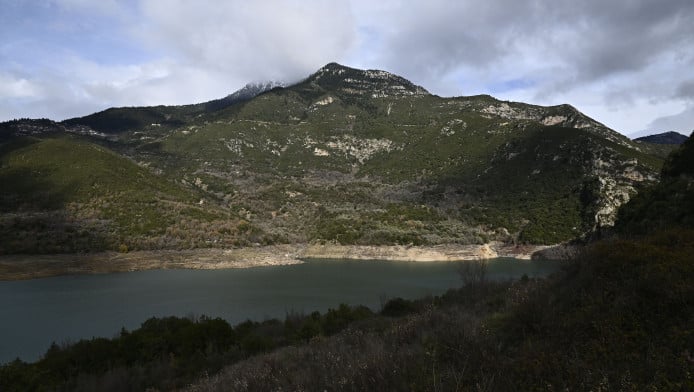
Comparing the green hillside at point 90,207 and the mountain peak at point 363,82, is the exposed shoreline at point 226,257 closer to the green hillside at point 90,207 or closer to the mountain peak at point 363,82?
the green hillside at point 90,207

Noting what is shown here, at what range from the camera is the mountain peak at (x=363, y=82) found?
164m

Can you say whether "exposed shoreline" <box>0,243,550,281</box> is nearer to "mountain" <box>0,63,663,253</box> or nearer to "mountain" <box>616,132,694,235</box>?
"mountain" <box>0,63,663,253</box>

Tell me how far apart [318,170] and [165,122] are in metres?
99.0

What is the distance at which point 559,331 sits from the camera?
4.91 meters

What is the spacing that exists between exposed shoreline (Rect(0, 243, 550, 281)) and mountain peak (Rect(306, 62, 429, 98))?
10282 cm

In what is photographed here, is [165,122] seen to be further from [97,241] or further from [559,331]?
[559,331]

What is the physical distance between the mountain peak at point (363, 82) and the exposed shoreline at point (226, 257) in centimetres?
10282

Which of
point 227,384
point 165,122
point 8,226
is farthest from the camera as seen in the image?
point 165,122

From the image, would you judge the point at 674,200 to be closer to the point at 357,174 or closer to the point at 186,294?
the point at 186,294

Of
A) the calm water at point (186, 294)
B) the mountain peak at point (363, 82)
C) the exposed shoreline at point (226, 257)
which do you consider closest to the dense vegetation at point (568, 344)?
the calm water at point (186, 294)

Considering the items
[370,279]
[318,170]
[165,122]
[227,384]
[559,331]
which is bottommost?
[370,279]

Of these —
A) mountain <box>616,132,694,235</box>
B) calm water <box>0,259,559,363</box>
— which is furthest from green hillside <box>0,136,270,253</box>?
mountain <box>616,132,694,235</box>

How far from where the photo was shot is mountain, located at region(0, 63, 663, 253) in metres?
67.4

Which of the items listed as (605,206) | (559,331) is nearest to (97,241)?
(559,331)
